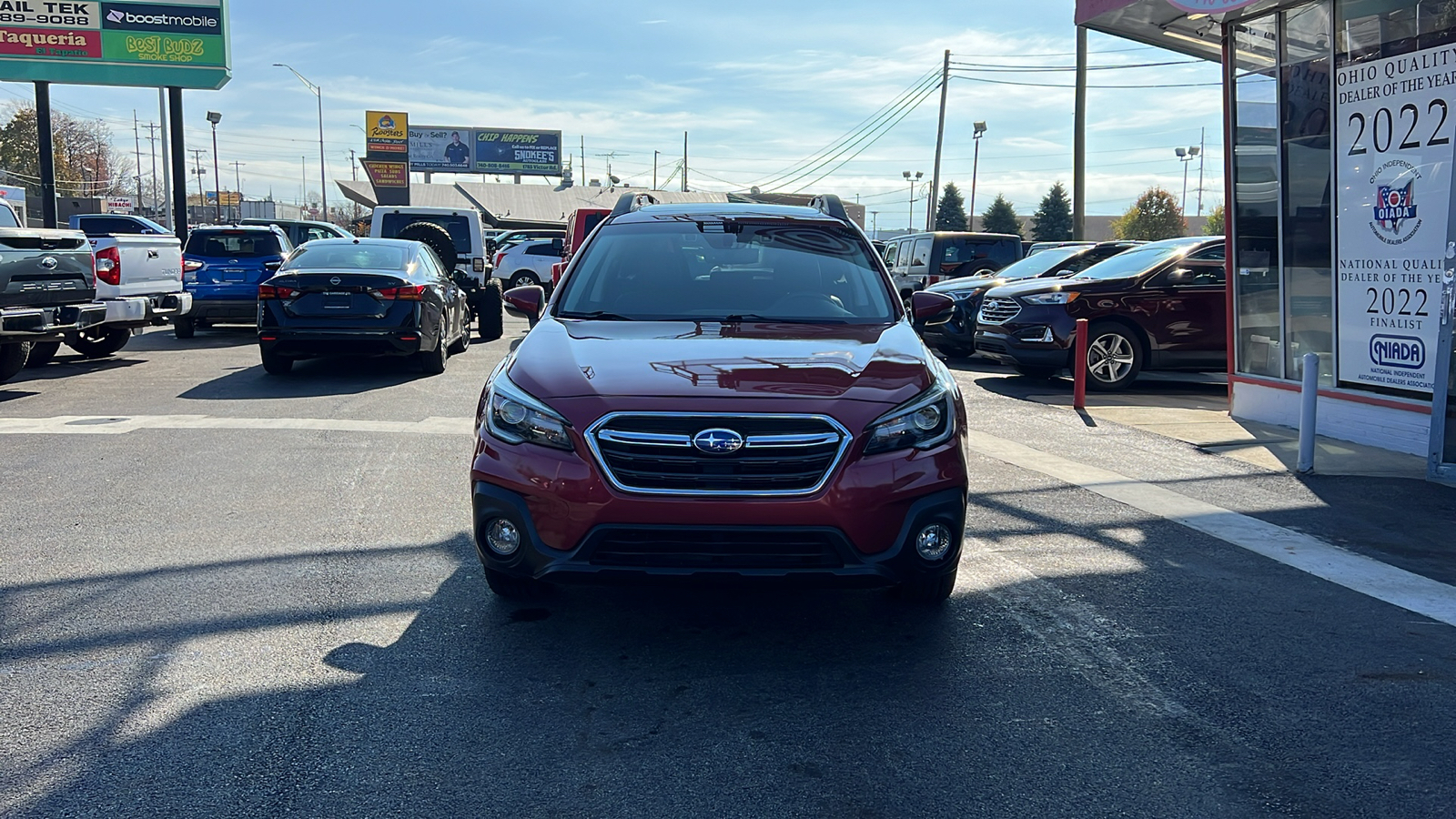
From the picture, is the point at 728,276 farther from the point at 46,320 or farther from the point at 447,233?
the point at 447,233

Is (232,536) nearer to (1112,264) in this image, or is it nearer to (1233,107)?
(1233,107)

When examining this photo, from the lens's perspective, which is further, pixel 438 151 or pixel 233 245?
pixel 438 151

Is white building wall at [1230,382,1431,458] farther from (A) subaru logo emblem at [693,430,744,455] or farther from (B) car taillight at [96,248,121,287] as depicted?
(B) car taillight at [96,248,121,287]

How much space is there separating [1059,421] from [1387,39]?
3.92 m

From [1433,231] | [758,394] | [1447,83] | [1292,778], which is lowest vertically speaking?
[1292,778]

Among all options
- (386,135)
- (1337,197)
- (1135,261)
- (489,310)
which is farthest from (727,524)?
(386,135)

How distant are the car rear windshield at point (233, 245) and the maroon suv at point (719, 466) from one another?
44.8ft

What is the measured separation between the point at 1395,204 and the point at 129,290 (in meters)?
12.7

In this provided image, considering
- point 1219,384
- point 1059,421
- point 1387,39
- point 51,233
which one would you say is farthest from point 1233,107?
point 51,233

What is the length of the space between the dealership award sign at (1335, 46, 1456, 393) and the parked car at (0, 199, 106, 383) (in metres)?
11.3

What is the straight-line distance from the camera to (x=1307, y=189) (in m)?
9.76

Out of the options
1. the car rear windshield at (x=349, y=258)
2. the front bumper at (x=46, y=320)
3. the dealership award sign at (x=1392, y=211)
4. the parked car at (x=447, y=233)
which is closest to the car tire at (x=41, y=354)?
the front bumper at (x=46, y=320)

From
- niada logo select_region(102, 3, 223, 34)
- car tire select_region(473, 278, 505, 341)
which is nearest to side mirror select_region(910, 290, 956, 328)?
car tire select_region(473, 278, 505, 341)

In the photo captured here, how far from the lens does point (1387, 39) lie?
8945 millimetres
